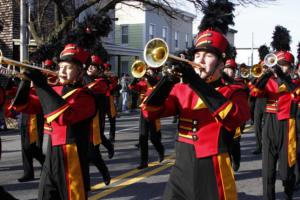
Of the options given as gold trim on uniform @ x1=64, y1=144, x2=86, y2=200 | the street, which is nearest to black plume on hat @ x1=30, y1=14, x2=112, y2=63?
the street

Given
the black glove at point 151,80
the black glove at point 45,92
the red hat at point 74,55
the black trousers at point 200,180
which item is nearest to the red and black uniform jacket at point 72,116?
the black glove at point 45,92

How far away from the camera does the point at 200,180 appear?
3.45m

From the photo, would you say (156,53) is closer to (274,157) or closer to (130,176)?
(274,157)

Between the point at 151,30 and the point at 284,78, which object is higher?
the point at 151,30

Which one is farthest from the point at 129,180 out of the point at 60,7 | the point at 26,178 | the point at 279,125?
the point at 60,7

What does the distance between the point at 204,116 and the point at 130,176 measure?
4.49 meters

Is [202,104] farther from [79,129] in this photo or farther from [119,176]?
[119,176]

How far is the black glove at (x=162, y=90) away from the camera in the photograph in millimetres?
3459

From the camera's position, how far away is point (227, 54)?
12.4 ft

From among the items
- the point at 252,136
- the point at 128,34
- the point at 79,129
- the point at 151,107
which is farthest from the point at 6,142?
the point at 128,34

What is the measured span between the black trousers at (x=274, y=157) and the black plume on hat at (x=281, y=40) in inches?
192

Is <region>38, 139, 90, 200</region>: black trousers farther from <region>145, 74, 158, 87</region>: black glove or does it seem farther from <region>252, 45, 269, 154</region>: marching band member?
<region>252, 45, 269, 154</region>: marching band member

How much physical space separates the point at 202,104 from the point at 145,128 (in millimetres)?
5184

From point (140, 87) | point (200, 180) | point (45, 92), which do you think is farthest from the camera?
point (140, 87)
